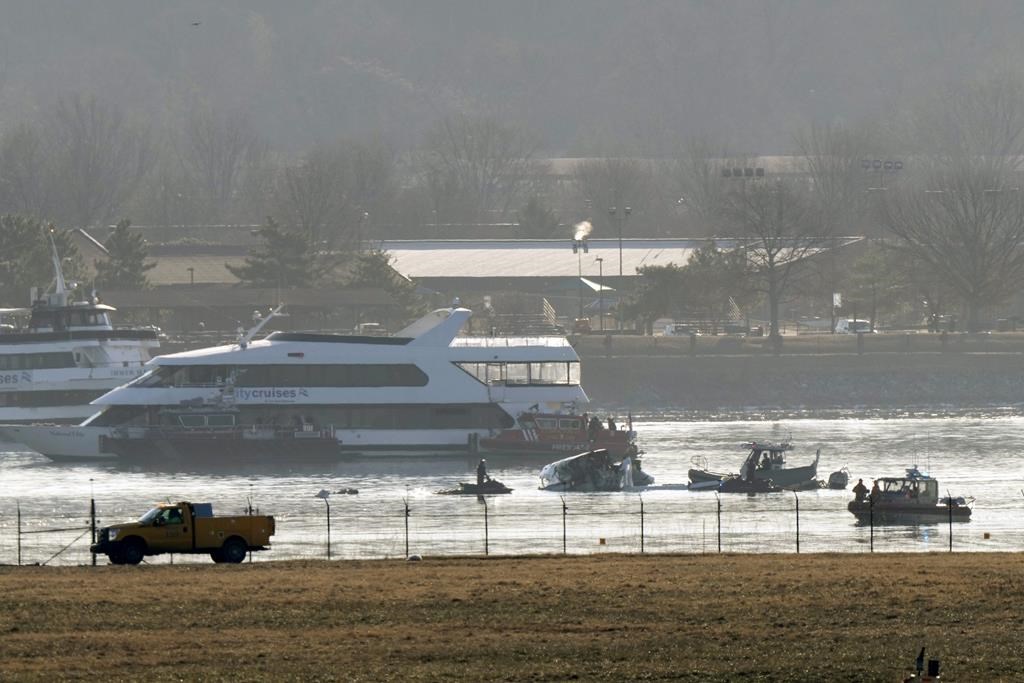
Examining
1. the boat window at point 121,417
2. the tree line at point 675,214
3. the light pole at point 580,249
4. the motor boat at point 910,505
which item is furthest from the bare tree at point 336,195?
the motor boat at point 910,505

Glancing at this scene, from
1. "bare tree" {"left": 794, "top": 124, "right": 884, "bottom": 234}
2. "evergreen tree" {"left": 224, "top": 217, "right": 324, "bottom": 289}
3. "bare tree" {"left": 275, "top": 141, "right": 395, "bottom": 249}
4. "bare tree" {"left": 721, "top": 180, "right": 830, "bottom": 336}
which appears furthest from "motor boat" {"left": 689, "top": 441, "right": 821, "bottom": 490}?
"bare tree" {"left": 794, "top": 124, "right": 884, "bottom": 234}

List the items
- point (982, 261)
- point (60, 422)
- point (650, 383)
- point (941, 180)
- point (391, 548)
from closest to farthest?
point (391, 548)
point (60, 422)
point (650, 383)
point (982, 261)
point (941, 180)

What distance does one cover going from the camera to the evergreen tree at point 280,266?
377 feet

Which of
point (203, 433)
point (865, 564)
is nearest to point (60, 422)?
point (203, 433)

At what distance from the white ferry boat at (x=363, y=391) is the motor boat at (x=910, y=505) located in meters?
21.5

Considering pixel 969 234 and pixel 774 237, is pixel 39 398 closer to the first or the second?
pixel 774 237

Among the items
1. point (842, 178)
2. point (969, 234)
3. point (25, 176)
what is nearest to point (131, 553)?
point (969, 234)

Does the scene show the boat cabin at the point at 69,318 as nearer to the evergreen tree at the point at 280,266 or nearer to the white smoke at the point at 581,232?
the evergreen tree at the point at 280,266

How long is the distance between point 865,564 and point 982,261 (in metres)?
79.6

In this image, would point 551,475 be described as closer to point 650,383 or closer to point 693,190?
point 650,383

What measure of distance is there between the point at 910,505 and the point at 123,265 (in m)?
71.9

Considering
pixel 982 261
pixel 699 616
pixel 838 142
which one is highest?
pixel 838 142

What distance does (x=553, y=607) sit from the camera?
33.6 metres

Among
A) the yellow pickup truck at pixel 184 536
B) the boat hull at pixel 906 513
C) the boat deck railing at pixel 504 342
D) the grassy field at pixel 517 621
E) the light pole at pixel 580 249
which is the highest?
the light pole at pixel 580 249
